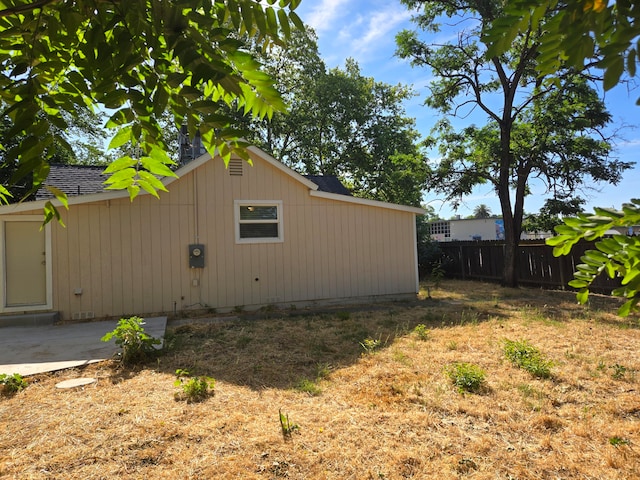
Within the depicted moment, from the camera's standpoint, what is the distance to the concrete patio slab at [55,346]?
15.3 ft

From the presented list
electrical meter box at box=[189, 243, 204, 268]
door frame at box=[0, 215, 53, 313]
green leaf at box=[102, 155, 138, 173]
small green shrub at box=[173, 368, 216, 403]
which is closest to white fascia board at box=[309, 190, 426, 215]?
electrical meter box at box=[189, 243, 204, 268]

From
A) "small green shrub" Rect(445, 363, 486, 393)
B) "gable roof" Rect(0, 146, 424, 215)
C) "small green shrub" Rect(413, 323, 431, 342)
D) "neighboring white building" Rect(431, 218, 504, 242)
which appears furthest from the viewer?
"neighboring white building" Rect(431, 218, 504, 242)

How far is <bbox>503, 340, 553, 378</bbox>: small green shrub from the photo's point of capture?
4.11 m

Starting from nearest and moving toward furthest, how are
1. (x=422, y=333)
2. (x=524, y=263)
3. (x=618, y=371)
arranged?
(x=618, y=371) → (x=422, y=333) → (x=524, y=263)

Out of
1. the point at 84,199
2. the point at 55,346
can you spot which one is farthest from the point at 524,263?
the point at 55,346

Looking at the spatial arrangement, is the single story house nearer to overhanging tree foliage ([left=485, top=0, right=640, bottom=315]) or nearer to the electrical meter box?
the electrical meter box

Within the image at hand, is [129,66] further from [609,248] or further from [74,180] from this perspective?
[74,180]

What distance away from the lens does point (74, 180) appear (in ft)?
32.7

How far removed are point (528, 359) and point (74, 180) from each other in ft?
35.8

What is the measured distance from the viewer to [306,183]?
933 cm

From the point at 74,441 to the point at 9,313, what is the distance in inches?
247

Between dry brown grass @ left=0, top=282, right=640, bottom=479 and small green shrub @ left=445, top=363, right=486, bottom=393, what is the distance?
0.10 metres

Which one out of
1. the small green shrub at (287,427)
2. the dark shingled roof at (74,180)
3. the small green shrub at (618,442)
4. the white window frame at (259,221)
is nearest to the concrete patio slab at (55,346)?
the white window frame at (259,221)

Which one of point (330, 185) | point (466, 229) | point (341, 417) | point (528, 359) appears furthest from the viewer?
point (466, 229)
